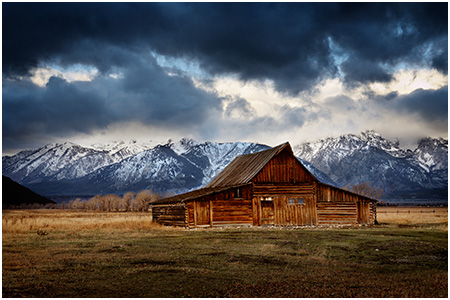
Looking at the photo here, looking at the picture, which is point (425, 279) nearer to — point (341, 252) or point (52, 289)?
point (341, 252)

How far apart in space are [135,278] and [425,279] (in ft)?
29.8

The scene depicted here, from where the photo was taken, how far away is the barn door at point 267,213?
41453mm

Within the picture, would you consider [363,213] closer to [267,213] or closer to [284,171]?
[284,171]

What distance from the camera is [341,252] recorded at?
20.6 meters

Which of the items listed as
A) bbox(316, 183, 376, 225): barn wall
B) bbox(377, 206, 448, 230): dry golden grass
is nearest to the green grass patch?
bbox(316, 183, 376, 225): barn wall

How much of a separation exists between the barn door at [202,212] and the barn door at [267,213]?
17.8ft

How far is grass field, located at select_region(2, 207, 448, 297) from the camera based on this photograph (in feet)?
41.5

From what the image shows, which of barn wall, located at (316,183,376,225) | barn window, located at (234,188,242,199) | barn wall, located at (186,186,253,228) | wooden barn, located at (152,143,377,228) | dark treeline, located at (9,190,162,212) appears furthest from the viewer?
dark treeline, located at (9,190,162,212)

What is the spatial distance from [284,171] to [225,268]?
91.9 ft

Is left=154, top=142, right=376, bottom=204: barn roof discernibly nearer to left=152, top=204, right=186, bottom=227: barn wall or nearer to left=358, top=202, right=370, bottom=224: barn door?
left=152, top=204, right=186, bottom=227: barn wall

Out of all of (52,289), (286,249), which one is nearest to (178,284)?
(52,289)

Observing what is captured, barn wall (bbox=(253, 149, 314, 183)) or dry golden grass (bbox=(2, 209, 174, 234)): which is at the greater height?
barn wall (bbox=(253, 149, 314, 183))

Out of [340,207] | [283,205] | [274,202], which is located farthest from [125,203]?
[340,207]

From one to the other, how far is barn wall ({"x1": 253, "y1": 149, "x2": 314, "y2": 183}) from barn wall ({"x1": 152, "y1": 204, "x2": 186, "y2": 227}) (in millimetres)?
8238
